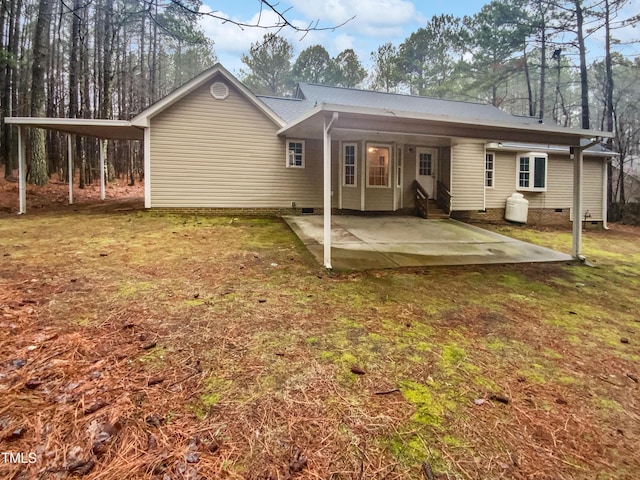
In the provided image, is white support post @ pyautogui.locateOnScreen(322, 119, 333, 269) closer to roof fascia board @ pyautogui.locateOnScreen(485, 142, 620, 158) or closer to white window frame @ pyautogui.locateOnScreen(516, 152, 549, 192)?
roof fascia board @ pyautogui.locateOnScreen(485, 142, 620, 158)

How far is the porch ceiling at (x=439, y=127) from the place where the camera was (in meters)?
5.29

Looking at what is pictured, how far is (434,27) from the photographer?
2514 centimetres

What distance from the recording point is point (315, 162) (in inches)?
470

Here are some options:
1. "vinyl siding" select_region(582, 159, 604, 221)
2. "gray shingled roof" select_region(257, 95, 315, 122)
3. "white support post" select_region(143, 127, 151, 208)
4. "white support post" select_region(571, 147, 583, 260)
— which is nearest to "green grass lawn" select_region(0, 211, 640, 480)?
"white support post" select_region(571, 147, 583, 260)

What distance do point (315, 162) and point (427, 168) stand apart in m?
4.33

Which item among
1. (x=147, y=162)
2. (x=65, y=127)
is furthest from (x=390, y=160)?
(x=65, y=127)

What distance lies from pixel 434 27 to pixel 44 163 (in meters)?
25.7

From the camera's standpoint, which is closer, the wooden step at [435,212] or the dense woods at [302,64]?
the wooden step at [435,212]

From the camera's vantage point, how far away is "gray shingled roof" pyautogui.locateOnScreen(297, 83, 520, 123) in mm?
13773

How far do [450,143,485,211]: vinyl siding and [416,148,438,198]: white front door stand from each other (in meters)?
0.68

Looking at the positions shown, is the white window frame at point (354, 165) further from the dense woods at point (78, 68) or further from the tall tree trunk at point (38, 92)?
the tall tree trunk at point (38, 92)

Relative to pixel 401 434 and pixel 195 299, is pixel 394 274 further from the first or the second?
pixel 401 434

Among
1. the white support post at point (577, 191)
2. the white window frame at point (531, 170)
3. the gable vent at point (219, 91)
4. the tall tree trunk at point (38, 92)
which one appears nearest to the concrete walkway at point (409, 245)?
the white support post at point (577, 191)

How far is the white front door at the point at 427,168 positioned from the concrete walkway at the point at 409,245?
106 inches
